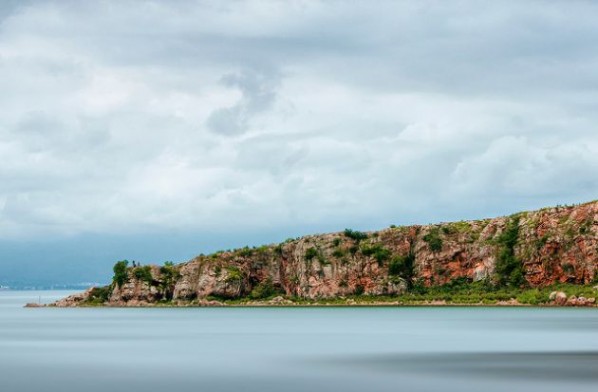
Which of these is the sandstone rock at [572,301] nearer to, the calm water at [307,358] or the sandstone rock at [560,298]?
the sandstone rock at [560,298]

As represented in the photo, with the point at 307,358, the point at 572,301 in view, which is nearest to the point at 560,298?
the point at 572,301

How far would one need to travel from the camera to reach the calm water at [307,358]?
5522 cm

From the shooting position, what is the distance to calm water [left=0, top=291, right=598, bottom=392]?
2174 inches

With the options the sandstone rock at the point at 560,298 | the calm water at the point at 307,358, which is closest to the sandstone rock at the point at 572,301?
the sandstone rock at the point at 560,298

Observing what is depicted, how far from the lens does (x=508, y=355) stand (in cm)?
7250

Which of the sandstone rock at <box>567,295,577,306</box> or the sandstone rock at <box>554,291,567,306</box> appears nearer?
the sandstone rock at <box>567,295,577,306</box>

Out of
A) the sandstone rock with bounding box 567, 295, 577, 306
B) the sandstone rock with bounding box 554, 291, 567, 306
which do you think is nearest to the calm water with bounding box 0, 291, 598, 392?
the sandstone rock with bounding box 567, 295, 577, 306

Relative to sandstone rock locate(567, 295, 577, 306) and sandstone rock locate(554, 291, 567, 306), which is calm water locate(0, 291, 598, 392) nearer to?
sandstone rock locate(567, 295, 577, 306)

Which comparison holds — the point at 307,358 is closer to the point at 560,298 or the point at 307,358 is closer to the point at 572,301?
the point at 572,301

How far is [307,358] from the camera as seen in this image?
237 feet

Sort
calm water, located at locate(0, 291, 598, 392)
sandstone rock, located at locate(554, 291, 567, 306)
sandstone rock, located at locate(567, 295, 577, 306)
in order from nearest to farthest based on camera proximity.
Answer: calm water, located at locate(0, 291, 598, 392)
sandstone rock, located at locate(567, 295, 577, 306)
sandstone rock, located at locate(554, 291, 567, 306)

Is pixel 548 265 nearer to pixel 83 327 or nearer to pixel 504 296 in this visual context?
pixel 504 296

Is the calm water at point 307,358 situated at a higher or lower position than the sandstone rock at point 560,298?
lower

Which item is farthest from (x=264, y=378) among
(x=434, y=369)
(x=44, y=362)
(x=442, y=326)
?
(x=442, y=326)
